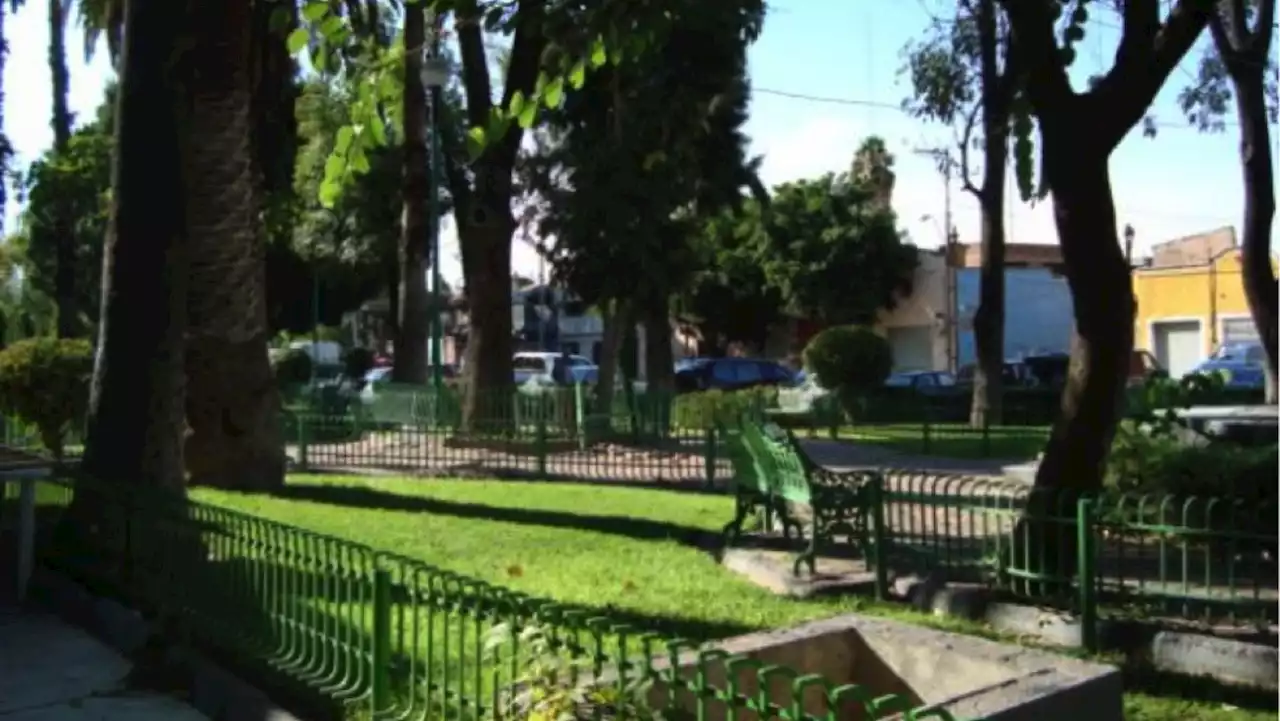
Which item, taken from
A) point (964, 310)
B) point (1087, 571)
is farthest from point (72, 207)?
point (964, 310)

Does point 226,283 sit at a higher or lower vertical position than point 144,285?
higher

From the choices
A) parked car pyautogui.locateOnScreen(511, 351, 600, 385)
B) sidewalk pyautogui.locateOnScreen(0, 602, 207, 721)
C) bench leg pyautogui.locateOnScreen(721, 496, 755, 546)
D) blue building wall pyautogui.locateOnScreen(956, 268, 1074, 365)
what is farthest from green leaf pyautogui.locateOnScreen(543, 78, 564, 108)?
blue building wall pyautogui.locateOnScreen(956, 268, 1074, 365)

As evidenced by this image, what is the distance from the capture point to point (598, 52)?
4.30 m

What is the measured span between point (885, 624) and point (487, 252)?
709 inches

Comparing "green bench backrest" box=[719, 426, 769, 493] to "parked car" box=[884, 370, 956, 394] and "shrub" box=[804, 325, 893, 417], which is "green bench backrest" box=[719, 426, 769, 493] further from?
"parked car" box=[884, 370, 956, 394]

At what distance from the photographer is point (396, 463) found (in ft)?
61.1

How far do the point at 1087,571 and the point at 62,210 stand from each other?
32.0 meters

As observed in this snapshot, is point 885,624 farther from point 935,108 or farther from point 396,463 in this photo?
point 935,108

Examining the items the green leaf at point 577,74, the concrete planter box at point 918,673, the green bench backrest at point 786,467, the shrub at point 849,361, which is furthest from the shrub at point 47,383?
the shrub at point 849,361

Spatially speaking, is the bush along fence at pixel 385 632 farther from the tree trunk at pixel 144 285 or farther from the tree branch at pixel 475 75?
the tree branch at pixel 475 75

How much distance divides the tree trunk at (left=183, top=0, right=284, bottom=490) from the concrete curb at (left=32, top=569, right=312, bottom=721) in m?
5.13

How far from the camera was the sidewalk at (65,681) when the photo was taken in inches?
253

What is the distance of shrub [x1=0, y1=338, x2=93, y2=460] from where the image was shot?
17.3m

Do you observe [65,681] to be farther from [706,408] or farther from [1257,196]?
[1257,196]
